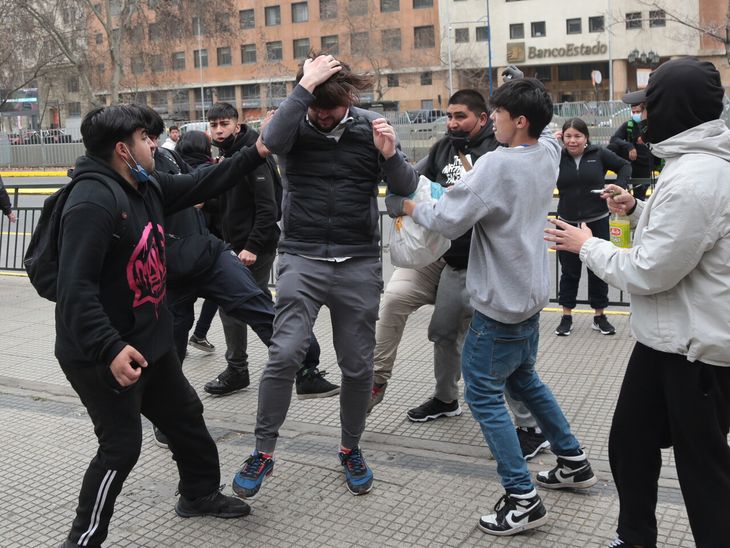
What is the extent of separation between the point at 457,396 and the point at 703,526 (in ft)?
7.60

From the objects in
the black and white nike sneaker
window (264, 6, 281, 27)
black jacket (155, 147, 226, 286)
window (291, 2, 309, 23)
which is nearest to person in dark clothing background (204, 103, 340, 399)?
black jacket (155, 147, 226, 286)

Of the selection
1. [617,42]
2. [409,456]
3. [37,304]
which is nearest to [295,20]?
[617,42]

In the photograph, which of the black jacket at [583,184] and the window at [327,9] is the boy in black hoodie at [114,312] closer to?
the black jacket at [583,184]

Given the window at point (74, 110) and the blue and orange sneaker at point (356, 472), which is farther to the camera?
the window at point (74, 110)

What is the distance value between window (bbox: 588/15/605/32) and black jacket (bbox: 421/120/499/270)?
6124cm

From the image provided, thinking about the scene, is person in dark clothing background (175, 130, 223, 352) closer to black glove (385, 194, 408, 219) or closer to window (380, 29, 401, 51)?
black glove (385, 194, 408, 219)

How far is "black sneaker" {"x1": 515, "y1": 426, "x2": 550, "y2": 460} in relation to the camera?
15.1 ft

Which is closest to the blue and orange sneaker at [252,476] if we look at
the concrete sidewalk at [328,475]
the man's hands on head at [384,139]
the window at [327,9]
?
the concrete sidewalk at [328,475]

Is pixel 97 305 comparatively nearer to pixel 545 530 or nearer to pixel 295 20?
pixel 545 530

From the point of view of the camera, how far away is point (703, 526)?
3.05 m

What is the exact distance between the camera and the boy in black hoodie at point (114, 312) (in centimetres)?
319

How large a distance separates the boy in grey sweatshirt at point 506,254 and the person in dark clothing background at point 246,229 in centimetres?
210

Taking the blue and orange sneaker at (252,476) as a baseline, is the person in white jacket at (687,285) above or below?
above

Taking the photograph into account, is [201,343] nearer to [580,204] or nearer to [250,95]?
[580,204]
